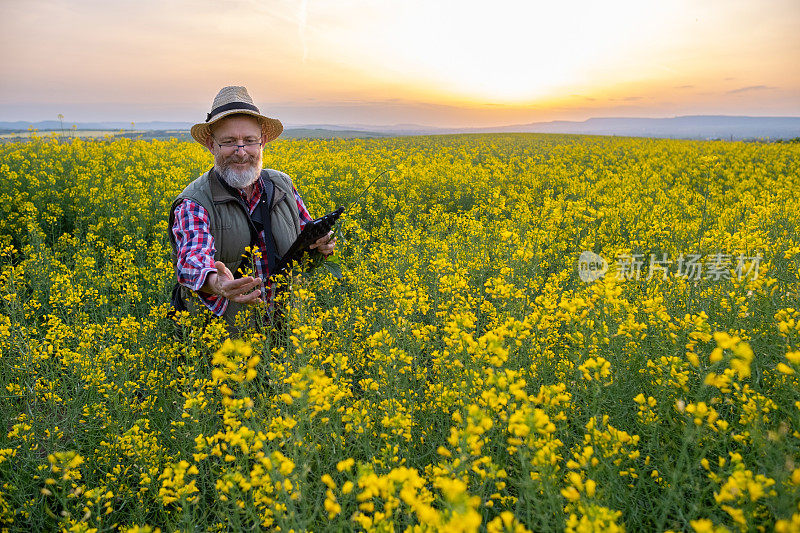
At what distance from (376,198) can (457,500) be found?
7.89 meters

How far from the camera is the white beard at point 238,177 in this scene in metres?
3.51

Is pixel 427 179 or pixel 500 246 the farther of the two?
pixel 427 179

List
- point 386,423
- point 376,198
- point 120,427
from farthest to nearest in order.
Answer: point 376,198
point 120,427
point 386,423

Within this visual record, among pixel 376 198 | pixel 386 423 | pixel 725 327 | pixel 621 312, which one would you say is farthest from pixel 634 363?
pixel 376 198

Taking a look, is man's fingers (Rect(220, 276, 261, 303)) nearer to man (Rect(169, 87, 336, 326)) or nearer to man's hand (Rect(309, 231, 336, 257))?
man (Rect(169, 87, 336, 326))

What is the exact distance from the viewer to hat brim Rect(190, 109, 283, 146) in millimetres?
3387

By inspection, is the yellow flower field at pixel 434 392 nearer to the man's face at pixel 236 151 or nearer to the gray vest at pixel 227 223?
the gray vest at pixel 227 223

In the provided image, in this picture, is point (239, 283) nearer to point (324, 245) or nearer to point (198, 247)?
point (198, 247)

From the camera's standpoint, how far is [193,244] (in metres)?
3.18

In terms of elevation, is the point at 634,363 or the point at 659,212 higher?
the point at 659,212

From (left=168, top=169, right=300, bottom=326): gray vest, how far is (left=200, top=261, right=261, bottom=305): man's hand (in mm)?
548

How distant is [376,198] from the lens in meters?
8.71

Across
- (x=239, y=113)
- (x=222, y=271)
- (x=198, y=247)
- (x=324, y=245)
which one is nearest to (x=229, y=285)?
(x=222, y=271)

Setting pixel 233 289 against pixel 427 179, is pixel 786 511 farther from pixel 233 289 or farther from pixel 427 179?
pixel 427 179
